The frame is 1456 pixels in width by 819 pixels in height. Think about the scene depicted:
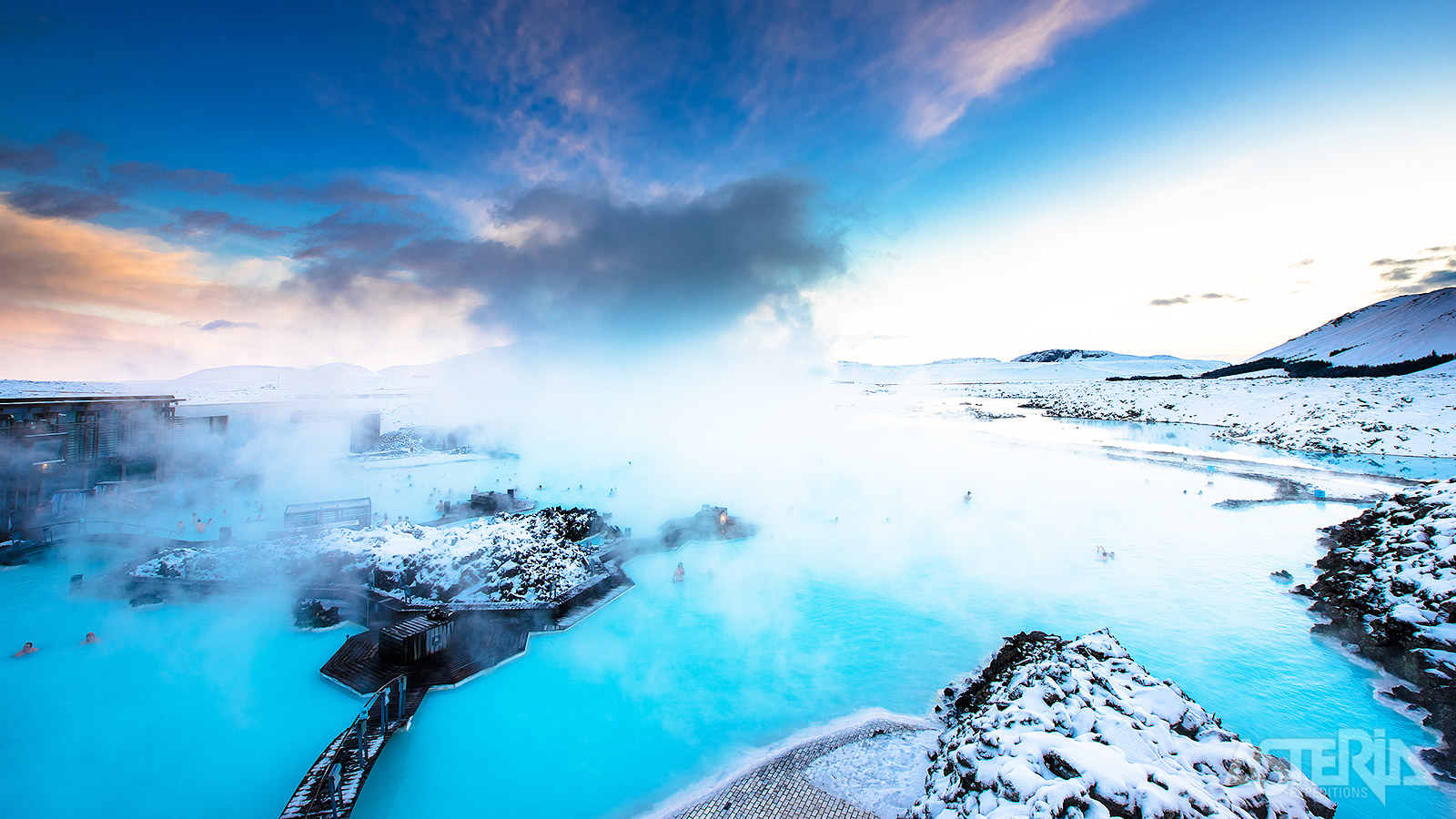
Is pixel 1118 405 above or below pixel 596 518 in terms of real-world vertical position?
above

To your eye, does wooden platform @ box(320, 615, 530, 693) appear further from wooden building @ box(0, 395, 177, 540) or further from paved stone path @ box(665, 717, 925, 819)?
wooden building @ box(0, 395, 177, 540)

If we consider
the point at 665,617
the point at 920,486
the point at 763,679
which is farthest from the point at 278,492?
the point at 920,486

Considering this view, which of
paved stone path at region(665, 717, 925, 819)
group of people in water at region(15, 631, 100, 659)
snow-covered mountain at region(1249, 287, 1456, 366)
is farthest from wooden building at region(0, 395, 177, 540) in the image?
snow-covered mountain at region(1249, 287, 1456, 366)

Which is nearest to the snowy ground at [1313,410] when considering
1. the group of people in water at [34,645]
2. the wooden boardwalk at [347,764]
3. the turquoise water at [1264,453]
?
the turquoise water at [1264,453]

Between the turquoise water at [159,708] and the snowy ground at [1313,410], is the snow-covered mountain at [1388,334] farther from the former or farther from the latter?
the turquoise water at [159,708]

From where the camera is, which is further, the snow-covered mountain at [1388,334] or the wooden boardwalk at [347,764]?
the snow-covered mountain at [1388,334]

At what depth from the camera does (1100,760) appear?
6949 mm

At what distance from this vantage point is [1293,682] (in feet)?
43.3

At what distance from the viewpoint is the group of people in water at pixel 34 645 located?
14.2 meters

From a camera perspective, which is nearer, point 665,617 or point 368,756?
point 368,756

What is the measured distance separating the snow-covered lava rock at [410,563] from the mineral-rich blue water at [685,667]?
1378mm

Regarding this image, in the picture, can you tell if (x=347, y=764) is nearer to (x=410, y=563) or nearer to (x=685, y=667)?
(x=685, y=667)

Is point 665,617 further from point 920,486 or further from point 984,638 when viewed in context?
point 920,486

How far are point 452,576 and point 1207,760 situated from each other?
19.7 metres
